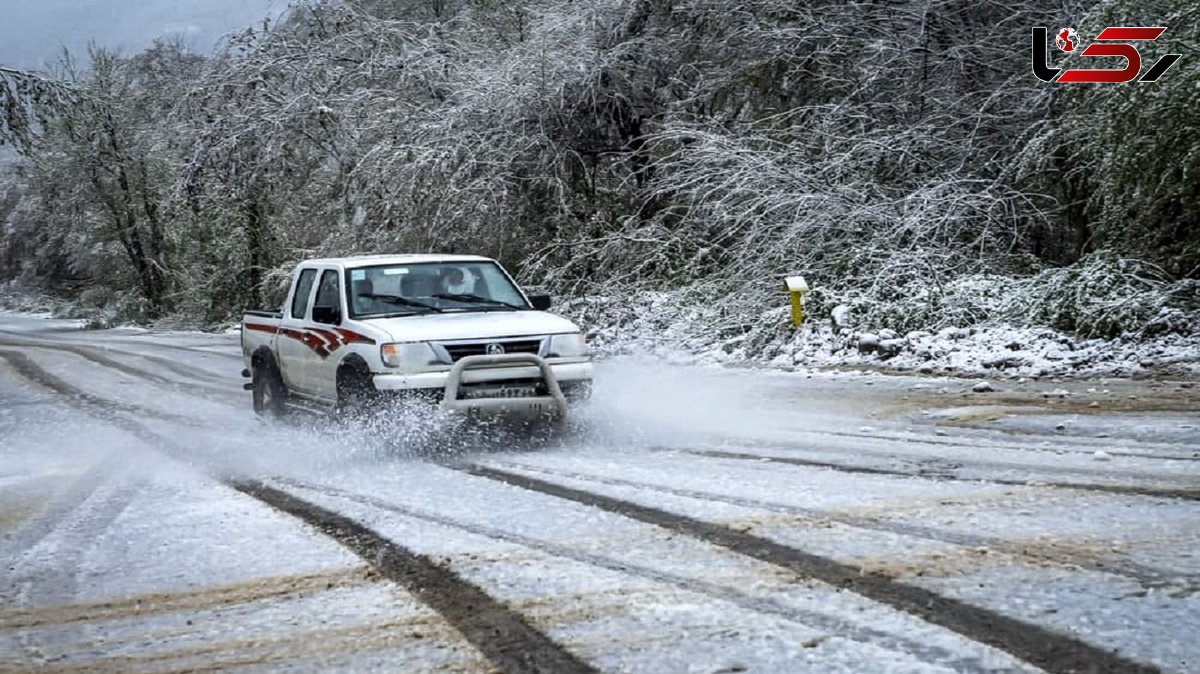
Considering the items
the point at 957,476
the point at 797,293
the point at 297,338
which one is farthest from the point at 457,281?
the point at 797,293

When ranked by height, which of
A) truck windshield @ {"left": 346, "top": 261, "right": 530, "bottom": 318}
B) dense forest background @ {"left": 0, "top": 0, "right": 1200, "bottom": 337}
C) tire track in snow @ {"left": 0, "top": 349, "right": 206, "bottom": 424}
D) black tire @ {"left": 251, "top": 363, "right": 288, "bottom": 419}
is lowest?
tire track in snow @ {"left": 0, "top": 349, "right": 206, "bottom": 424}

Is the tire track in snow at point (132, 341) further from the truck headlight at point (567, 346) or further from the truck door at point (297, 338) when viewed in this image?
the truck headlight at point (567, 346)

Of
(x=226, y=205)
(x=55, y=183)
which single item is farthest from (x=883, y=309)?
(x=55, y=183)

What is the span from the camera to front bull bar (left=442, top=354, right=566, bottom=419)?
9430 millimetres

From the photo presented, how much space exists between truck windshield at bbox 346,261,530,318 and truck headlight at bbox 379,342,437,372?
0.98m

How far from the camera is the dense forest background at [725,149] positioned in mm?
14500

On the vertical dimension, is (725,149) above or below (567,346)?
above

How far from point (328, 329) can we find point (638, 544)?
545 cm

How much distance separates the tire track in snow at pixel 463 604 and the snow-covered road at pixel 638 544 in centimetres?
2

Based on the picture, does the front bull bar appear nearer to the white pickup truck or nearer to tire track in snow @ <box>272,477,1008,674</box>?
the white pickup truck

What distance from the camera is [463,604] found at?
5.05m

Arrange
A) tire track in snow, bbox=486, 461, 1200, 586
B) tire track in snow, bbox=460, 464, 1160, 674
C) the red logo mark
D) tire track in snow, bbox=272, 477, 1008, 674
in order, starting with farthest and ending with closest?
the red logo mark, tire track in snow, bbox=486, 461, 1200, 586, tire track in snow, bbox=272, 477, 1008, 674, tire track in snow, bbox=460, 464, 1160, 674

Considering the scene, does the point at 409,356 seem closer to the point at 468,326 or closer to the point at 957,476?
the point at 468,326

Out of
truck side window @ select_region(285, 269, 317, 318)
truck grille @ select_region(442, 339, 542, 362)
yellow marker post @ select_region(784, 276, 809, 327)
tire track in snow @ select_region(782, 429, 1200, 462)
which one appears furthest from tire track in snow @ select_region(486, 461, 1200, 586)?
yellow marker post @ select_region(784, 276, 809, 327)
